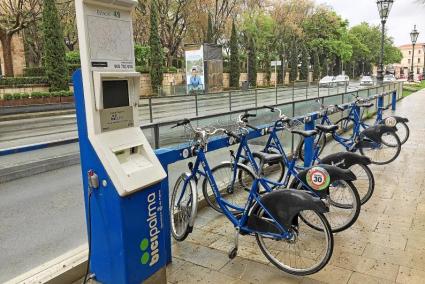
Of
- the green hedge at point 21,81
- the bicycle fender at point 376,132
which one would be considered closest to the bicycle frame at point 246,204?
the bicycle fender at point 376,132

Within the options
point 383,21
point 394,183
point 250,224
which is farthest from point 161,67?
point 250,224

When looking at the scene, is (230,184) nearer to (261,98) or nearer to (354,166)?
(354,166)

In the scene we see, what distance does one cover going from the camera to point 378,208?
177 inches

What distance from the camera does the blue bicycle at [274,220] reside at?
2.97 metres

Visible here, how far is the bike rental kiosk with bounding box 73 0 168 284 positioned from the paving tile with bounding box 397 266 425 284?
1.87 meters

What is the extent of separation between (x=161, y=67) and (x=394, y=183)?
2485 centimetres

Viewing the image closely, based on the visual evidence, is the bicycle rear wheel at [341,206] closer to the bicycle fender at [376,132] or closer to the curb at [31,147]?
the curb at [31,147]

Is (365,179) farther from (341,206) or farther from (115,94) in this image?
(115,94)

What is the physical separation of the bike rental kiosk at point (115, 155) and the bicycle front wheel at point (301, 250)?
3.34ft

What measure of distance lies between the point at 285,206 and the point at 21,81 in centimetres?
2141

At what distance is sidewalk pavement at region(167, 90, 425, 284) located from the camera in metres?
3.02

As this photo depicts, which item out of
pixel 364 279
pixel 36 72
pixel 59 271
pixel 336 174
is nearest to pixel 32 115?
pixel 36 72

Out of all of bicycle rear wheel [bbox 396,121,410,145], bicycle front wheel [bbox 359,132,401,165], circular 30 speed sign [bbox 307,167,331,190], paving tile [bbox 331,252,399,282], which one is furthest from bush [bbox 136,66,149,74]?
paving tile [bbox 331,252,399,282]

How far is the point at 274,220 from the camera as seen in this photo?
10.0 ft
